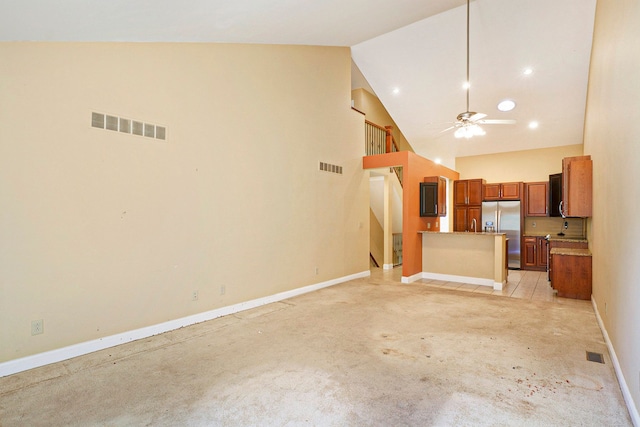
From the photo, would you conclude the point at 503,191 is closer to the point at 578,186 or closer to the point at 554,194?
the point at 554,194

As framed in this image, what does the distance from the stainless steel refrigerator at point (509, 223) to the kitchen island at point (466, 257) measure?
2.11m

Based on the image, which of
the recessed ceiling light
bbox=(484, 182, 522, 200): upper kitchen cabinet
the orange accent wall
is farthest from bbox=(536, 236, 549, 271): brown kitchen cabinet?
the recessed ceiling light

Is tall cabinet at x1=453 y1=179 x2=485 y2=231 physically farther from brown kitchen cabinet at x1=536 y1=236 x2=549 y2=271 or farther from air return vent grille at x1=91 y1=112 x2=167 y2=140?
air return vent grille at x1=91 y1=112 x2=167 y2=140

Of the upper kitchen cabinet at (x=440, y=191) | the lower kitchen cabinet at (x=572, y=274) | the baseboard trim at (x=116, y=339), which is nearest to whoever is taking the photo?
the baseboard trim at (x=116, y=339)

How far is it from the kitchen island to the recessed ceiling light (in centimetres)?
299

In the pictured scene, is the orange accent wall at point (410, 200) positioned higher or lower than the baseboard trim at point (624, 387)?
higher

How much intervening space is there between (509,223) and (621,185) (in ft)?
20.0

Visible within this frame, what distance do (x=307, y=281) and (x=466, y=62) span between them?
536 cm

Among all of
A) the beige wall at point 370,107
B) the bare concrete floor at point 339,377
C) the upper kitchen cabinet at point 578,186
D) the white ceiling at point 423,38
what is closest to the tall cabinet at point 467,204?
the white ceiling at point 423,38

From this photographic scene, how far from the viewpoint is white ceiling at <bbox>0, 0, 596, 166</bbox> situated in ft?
8.35

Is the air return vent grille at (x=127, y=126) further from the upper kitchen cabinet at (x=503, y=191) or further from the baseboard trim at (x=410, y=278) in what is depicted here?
the upper kitchen cabinet at (x=503, y=191)

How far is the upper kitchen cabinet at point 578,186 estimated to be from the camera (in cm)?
462

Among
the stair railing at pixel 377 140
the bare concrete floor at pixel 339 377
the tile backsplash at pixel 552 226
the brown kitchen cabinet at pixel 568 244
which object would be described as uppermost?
the stair railing at pixel 377 140

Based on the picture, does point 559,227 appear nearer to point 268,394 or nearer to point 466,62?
point 466,62
